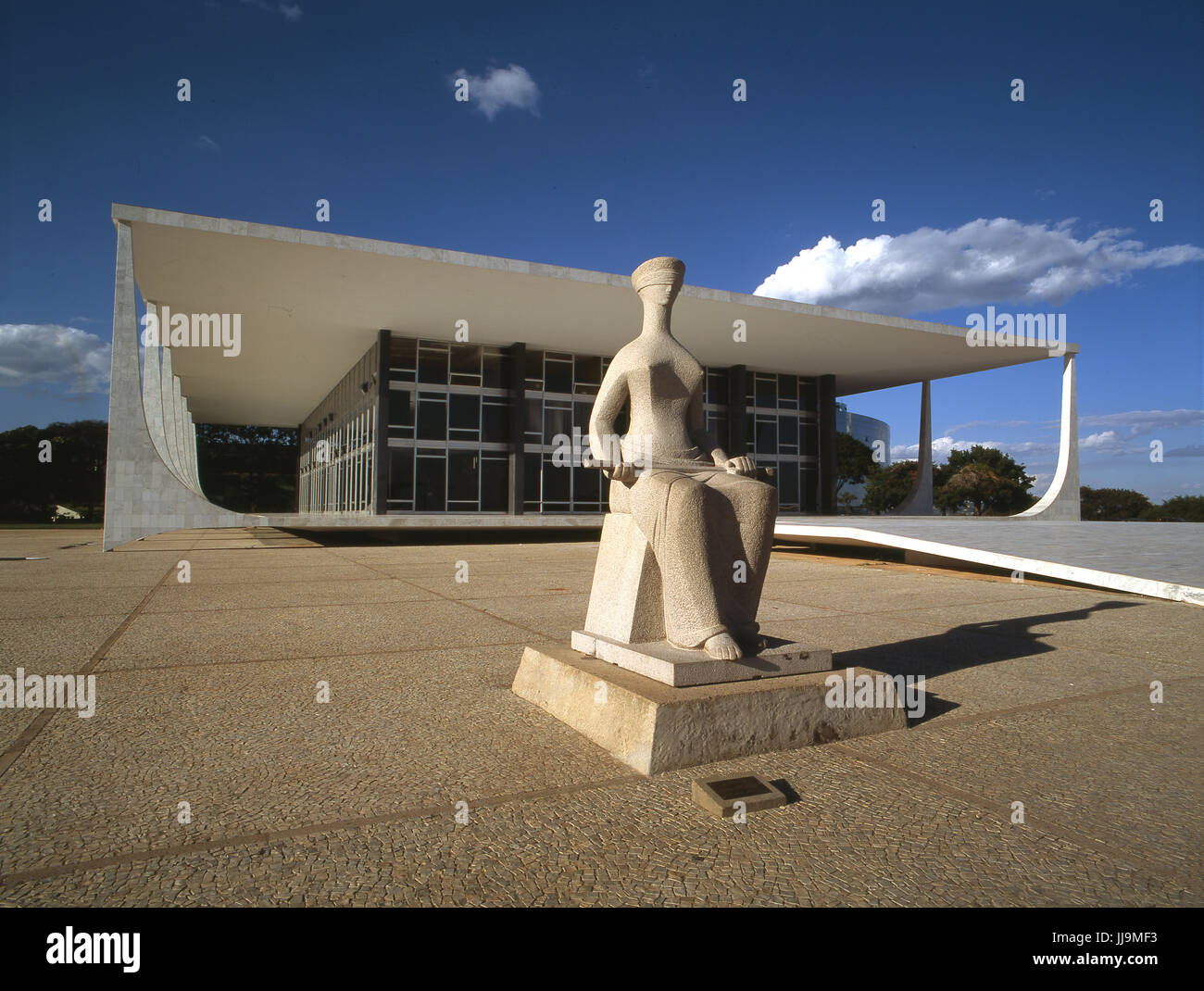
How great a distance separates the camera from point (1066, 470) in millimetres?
26031

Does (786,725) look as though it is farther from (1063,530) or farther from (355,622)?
(1063,530)

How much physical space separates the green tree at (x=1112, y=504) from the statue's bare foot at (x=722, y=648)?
1676 inches

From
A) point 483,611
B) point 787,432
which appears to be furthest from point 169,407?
point 483,611

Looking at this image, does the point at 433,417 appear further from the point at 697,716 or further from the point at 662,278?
the point at 697,716

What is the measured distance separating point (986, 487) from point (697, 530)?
4149 centimetres

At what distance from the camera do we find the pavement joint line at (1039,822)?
7.40 feet

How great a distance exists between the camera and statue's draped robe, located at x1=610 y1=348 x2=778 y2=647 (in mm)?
3568

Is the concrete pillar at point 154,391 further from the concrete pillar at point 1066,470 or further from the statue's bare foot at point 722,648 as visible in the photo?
the concrete pillar at point 1066,470

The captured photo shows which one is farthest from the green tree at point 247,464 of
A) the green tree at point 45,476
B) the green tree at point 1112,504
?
the green tree at point 1112,504

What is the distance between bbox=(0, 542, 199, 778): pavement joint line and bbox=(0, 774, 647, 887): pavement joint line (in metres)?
1.14

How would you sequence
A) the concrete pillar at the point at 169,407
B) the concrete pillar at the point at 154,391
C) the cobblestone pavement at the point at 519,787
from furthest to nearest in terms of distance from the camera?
the concrete pillar at the point at 169,407
the concrete pillar at the point at 154,391
the cobblestone pavement at the point at 519,787

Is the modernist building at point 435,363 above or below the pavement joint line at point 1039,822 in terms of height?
above

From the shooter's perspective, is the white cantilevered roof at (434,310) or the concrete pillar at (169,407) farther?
the concrete pillar at (169,407)

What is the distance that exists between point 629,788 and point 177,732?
2317mm
